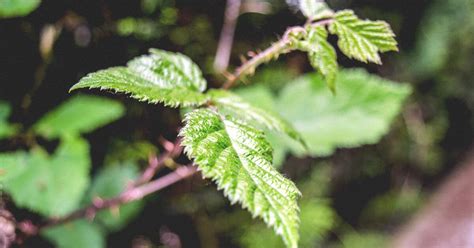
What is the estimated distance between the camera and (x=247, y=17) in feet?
5.66

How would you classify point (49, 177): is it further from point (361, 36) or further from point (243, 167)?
point (361, 36)

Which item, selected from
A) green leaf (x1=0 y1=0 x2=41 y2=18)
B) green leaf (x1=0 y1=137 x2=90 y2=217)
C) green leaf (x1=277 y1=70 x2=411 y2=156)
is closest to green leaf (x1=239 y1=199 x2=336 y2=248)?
green leaf (x1=277 y1=70 x2=411 y2=156)

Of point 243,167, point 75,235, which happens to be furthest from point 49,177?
point 243,167

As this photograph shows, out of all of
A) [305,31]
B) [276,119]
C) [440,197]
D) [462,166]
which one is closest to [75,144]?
[276,119]

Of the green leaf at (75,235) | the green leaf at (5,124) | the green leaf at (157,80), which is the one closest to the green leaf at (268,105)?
the green leaf at (157,80)

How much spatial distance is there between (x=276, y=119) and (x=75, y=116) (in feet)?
2.67

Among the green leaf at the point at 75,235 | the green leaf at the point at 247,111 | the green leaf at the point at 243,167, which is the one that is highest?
the green leaf at the point at 243,167

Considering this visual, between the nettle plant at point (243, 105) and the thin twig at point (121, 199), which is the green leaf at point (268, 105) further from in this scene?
the nettle plant at point (243, 105)

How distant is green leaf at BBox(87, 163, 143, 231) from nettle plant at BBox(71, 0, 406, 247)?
684 mm

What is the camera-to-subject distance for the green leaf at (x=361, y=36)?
784 mm

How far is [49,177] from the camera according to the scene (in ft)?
4.09

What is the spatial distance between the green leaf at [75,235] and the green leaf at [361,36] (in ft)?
3.38

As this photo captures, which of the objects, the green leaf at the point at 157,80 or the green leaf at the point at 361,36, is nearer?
the green leaf at the point at 157,80

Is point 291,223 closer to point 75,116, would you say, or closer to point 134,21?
point 75,116
